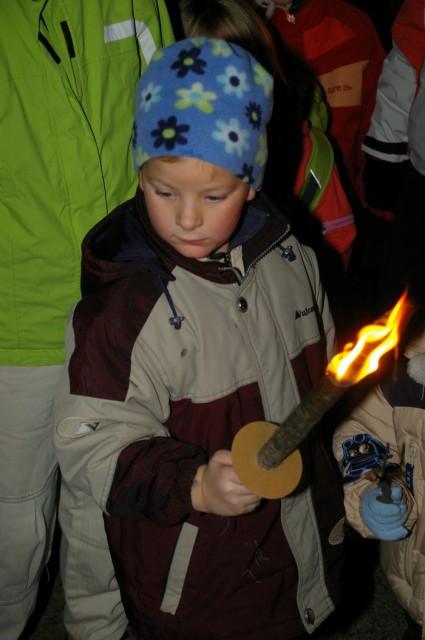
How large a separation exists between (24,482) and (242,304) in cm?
112

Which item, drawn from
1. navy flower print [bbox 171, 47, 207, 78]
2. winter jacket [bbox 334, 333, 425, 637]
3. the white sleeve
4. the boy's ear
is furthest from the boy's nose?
the white sleeve

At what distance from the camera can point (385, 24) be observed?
6.62m

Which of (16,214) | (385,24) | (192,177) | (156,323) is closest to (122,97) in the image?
(16,214)

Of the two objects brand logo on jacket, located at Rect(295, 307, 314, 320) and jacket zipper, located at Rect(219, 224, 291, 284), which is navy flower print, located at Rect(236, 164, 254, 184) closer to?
jacket zipper, located at Rect(219, 224, 291, 284)

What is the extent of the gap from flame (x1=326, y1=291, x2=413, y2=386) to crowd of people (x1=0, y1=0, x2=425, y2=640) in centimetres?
44

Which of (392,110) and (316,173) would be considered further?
(392,110)

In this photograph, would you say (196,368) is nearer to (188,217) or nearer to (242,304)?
(242,304)

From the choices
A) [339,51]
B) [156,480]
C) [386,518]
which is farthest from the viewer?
[339,51]

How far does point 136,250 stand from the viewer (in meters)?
1.89

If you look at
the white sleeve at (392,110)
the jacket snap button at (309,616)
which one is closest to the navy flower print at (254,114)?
the jacket snap button at (309,616)

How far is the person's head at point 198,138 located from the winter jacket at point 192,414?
4.4 inches

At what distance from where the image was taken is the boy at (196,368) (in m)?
1.78

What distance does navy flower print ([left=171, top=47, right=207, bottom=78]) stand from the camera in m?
1.81

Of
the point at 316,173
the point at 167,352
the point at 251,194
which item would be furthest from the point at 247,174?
the point at 316,173
